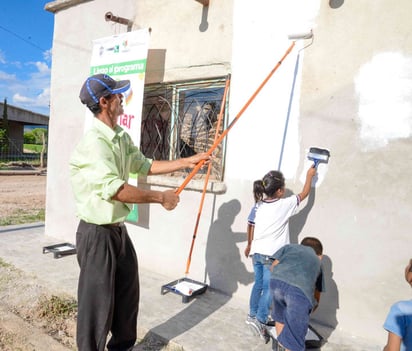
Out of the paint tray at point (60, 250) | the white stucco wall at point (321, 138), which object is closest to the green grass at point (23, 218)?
the paint tray at point (60, 250)

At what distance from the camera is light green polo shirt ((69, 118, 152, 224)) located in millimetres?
2086

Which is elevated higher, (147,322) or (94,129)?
(94,129)

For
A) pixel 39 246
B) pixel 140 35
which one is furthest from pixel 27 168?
pixel 140 35

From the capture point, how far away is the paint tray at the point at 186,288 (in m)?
3.59

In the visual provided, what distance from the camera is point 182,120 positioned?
4445 millimetres

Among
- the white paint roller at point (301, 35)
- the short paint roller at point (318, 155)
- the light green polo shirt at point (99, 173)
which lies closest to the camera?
the light green polo shirt at point (99, 173)

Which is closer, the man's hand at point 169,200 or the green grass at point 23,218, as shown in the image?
the man's hand at point 169,200

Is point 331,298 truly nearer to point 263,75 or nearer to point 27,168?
point 263,75

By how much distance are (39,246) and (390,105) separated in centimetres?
502

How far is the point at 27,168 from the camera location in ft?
71.3

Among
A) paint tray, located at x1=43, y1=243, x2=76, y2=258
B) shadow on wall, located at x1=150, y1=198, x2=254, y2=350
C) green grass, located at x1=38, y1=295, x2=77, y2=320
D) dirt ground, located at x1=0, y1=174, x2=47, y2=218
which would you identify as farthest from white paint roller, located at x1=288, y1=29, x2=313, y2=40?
dirt ground, located at x1=0, y1=174, x2=47, y2=218

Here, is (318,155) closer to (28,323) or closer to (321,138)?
(321,138)

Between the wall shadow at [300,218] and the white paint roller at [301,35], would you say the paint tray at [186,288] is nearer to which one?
the wall shadow at [300,218]

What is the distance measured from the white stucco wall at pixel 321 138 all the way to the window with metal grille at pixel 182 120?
0.20 meters
